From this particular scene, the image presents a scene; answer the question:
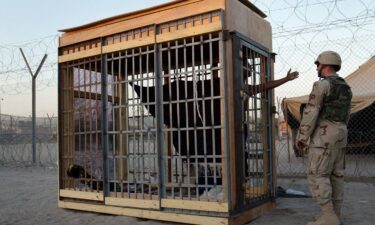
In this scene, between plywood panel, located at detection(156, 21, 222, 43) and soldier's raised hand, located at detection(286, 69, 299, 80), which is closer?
plywood panel, located at detection(156, 21, 222, 43)

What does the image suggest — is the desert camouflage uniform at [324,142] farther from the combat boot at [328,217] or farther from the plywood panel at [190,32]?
the plywood panel at [190,32]

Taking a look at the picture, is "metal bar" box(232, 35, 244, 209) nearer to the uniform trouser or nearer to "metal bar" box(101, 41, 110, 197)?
the uniform trouser

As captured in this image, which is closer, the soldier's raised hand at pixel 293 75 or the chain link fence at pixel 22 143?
the soldier's raised hand at pixel 293 75

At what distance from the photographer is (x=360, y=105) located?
11.1 metres

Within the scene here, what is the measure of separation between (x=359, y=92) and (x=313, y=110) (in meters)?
7.66

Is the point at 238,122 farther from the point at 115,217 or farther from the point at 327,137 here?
the point at 115,217

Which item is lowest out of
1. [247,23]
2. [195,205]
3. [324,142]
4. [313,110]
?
[195,205]

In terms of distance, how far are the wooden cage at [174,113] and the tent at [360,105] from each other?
6100mm

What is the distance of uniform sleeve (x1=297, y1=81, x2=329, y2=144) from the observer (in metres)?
4.66

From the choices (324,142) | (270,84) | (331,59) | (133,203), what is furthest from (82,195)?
(331,59)

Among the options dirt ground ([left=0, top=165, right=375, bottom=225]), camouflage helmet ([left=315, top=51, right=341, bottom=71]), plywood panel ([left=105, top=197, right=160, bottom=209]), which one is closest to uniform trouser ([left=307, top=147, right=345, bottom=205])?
dirt ground ([left=0, top=165, right=375, bottom=225])

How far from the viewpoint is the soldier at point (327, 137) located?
4656 mm

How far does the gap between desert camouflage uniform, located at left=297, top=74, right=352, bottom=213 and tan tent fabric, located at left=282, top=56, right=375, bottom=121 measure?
269 inches

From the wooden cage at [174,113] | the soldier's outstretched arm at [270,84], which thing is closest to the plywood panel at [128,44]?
the wooden cage at [174,113]
